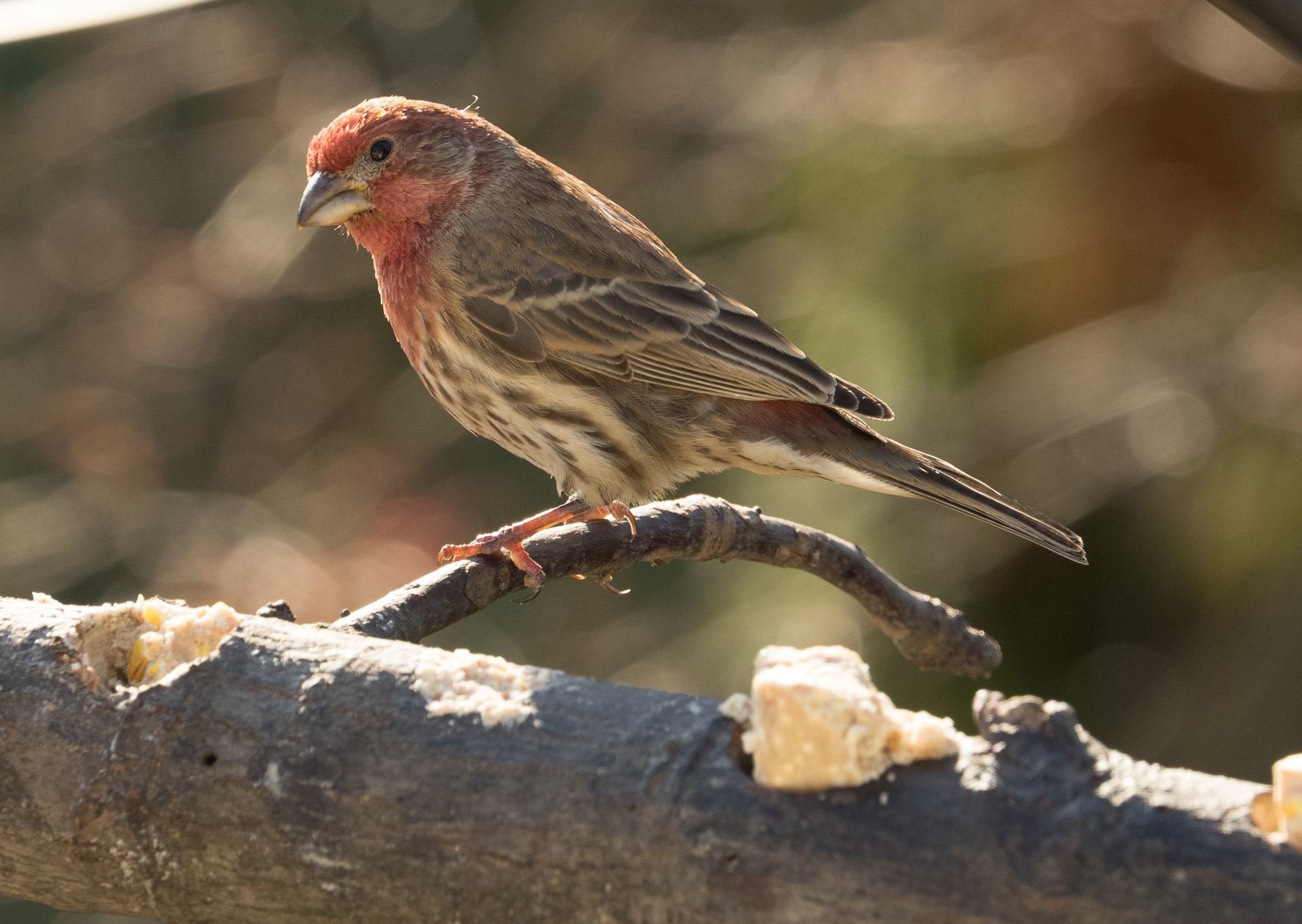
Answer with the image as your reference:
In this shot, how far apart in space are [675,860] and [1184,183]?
2.76 meters

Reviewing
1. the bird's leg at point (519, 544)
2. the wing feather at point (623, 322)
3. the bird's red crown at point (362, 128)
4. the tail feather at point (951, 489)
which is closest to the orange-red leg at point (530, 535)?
the bird's leg at point (519, 544)

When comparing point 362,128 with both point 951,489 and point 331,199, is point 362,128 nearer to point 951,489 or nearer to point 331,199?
point 331,199

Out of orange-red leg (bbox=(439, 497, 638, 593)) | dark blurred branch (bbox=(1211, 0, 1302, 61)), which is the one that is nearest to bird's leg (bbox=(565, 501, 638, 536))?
orange-red leg (bbox=(439, 497, 638, 593))

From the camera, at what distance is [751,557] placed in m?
2.59

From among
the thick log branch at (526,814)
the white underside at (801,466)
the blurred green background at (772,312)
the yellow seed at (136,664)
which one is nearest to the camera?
the thick log branch at (526,814)

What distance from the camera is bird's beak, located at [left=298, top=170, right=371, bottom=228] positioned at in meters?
3.07

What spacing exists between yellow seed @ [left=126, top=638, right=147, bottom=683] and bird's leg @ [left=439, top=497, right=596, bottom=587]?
79cm

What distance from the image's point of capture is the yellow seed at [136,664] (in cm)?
161

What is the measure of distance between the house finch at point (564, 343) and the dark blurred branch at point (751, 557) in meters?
0.47

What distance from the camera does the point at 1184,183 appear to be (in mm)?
3410

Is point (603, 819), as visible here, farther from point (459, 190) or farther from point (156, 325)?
point (156, 325)

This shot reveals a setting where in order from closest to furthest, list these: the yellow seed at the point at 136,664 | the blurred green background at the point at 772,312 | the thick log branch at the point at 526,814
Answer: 1. the thick log branch at the point at 526,814
2. the yellow seed at the point at 136,664
3. the blurred green background at the point at 772,312

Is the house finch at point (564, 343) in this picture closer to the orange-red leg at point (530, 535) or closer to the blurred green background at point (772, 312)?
the orange-red leg at point (530, 535)

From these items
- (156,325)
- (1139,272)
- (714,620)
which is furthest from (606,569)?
(156,325)
